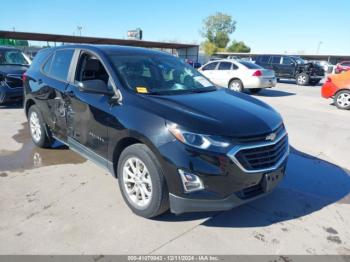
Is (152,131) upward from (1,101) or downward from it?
upward

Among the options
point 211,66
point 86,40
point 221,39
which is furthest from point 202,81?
point 221,39

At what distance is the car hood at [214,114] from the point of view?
2750 millimetres

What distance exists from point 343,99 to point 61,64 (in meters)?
9.57

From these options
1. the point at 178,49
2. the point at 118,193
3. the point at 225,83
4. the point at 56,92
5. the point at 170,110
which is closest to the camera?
the point at 170,110

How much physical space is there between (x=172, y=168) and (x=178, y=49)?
56.1 metres

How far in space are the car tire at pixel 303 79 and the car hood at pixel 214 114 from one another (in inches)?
668

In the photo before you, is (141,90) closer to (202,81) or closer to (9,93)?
(202,81)

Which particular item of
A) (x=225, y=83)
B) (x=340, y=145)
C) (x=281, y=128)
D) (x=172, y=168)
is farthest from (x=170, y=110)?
(x=225, y=83)

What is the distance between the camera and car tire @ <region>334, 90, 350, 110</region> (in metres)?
10.3

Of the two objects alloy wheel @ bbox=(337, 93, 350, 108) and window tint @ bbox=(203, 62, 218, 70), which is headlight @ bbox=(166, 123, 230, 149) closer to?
alloy wheel @ bbox=(337, 93, 350, 108)

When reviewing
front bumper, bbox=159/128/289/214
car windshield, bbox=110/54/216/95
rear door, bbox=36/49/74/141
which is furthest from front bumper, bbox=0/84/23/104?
front bumper, bbox=159/128/289/214

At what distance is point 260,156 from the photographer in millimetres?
2869

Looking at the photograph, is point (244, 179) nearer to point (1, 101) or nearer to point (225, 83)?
point (1, 101)

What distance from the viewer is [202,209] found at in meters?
2.76
